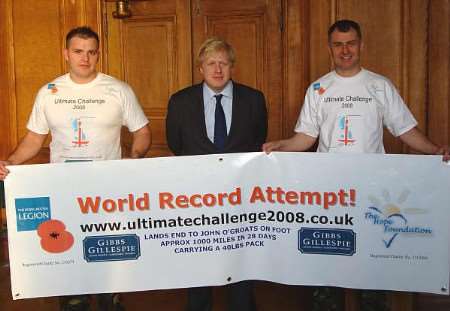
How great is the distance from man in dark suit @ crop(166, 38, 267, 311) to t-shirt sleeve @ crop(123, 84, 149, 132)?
16 cm

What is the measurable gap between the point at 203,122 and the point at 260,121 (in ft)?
1.08

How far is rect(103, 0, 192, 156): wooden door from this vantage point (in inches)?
193

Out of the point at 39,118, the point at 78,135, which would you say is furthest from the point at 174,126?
the point at 39,118

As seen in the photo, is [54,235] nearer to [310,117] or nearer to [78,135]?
[78,135]

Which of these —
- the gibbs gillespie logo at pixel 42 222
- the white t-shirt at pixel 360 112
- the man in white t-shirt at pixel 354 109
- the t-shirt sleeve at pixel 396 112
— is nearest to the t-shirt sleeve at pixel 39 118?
the gibbs gillespie logo at pixel 42 222

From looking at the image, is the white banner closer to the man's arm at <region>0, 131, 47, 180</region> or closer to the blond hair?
the man's arm at <region>0, 131, 47, 180</region>

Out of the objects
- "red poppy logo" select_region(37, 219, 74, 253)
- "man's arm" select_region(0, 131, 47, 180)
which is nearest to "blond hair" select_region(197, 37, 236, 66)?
"man's arm" select_region(0, 131, 47, 180)

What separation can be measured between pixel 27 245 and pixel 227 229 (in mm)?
971

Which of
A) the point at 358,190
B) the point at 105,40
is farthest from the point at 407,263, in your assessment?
the point at 105,40

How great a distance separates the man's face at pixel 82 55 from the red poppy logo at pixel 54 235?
0.84 m

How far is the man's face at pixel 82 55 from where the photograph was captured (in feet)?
11.1

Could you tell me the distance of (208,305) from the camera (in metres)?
3.53

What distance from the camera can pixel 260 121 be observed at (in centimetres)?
358

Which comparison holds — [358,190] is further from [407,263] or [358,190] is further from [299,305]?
[299,305]
